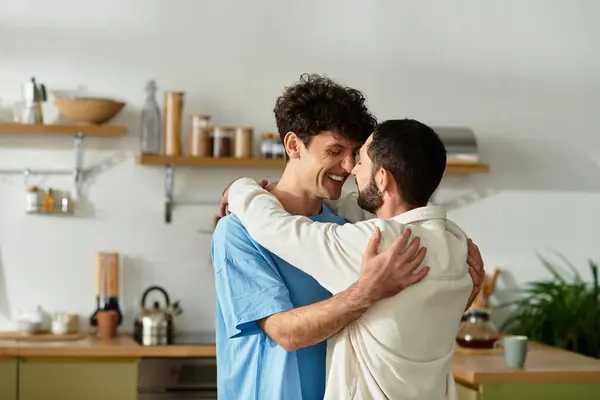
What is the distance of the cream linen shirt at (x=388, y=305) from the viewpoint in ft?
6.79

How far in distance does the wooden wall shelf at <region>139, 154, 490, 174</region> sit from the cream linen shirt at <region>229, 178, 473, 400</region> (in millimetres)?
2719

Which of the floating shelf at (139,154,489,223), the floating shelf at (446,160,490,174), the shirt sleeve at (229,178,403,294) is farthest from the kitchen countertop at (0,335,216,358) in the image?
the shirt sleeve at (229,178,403,294)

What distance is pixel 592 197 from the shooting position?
5406 millimetres

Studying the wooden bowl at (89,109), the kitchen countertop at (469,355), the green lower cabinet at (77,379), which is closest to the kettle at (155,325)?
the kitchen countertop at (469,355)

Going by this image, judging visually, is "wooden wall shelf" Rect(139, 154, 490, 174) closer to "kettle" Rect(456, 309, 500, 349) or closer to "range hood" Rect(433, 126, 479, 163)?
"range hood" Rect(433, 126, 479, 163)

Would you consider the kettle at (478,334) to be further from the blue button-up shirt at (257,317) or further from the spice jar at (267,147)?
the blue button-up shirt at (257,317)

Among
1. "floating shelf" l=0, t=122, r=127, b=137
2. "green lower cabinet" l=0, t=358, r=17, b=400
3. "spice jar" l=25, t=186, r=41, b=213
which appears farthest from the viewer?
"spice jar" l=25, t=186, r=41, b=213

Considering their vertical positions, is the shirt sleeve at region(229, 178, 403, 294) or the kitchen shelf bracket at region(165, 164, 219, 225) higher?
the kitchen shelf bracket at region(165, 164, 219, 225)

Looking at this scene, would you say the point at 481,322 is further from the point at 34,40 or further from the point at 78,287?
the point at 34,40

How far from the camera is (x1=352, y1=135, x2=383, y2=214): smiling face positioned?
2.21m

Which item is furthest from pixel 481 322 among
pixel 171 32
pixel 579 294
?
pixel 171 32

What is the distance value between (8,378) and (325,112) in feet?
8.20

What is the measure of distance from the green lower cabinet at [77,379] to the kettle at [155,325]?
0.73 ft

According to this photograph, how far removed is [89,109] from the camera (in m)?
4.81
